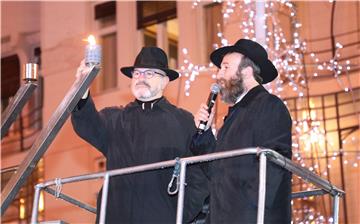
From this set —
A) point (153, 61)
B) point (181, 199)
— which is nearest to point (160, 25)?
point (153, 61)

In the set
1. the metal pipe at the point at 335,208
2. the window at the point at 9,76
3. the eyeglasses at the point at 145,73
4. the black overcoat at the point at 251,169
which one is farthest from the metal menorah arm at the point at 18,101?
the window at the point at 9,76

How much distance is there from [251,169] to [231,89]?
18.8 inches

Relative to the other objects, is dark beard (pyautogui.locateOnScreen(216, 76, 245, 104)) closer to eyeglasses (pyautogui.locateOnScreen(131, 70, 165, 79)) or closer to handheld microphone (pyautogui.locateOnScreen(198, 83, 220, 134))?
handheld microphone (pyautogui.locateOnScreen(198, 83, 220, 134))

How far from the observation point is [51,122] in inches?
165

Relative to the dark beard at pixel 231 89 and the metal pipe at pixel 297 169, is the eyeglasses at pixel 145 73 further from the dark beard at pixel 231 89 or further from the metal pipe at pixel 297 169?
the metal pipe at pixel 297 169

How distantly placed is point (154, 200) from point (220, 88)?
715 mm

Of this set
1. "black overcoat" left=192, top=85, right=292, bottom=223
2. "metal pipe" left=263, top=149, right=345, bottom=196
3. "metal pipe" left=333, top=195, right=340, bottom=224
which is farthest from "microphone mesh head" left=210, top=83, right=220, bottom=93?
"metal pipe" left=333, top=195, right=340, bottom=224

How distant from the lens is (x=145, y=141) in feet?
15.8

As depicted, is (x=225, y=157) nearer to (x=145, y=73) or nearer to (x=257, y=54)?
(x=257, y=54)

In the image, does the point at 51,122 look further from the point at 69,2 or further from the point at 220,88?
the point at 69,2

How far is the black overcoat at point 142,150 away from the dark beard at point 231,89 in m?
0.52

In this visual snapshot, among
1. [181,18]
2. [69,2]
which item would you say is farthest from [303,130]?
[69,2]

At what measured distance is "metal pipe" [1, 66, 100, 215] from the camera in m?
4.16

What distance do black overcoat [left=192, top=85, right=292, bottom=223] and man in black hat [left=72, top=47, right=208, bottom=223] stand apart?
0.46 m
